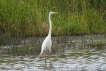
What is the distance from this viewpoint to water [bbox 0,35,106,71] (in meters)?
9.53

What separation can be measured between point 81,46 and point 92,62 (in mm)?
2602

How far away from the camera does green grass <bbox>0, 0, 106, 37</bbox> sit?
46.2 ft

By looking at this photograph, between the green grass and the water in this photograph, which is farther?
the green grass

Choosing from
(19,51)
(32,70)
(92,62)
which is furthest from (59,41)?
(32,70)

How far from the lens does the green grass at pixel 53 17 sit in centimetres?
1408

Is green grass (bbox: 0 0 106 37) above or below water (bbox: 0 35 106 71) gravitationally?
above

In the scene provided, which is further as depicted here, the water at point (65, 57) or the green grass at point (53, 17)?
the green grass at point (53, 17)

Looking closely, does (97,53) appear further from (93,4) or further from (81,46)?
→ (93,4)

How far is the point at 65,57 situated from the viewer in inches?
432

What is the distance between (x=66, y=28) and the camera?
48.7 ft

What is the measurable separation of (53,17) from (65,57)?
4.74 metres

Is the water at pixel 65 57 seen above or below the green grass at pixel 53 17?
below

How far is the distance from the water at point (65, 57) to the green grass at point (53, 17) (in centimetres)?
51

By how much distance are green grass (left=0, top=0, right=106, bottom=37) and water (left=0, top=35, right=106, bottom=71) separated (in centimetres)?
51
